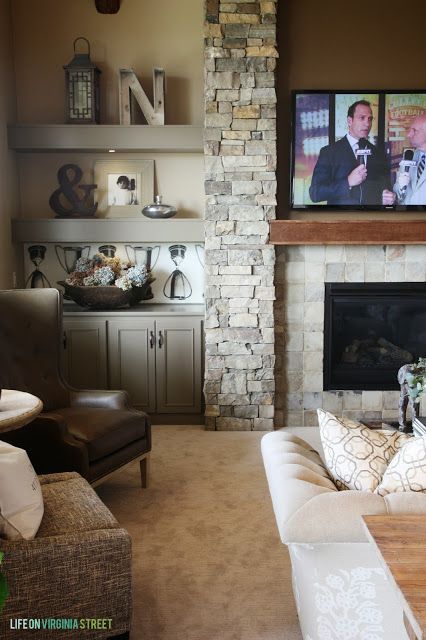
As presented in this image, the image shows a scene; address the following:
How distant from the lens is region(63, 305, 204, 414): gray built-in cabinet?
462 cm

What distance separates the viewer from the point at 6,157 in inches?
185

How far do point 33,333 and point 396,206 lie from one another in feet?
8.65

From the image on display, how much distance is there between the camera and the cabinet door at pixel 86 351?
15.2 ft

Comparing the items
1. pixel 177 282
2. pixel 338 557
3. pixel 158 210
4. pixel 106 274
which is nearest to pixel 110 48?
pixel 158 210

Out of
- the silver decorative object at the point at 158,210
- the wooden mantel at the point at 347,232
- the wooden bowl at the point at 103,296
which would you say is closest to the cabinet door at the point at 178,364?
the wooden bowl at the point at 103,296

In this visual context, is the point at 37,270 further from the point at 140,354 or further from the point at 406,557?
the point at 406,557

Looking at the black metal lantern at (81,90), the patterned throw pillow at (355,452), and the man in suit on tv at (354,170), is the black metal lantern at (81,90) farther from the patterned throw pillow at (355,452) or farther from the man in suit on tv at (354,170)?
the patterned throw pillow at (355,452)

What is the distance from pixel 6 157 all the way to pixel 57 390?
79.0 inches

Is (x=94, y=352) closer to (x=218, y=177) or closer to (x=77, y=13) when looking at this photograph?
(x=218, y=177)

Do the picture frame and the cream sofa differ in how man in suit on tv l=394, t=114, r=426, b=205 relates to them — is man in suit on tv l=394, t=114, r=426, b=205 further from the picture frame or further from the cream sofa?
the cream sofa

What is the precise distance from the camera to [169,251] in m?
5.03

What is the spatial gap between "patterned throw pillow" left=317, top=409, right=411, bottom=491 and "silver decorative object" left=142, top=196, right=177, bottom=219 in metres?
2.92

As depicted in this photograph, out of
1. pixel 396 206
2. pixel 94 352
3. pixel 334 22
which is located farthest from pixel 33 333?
pixel 334 22

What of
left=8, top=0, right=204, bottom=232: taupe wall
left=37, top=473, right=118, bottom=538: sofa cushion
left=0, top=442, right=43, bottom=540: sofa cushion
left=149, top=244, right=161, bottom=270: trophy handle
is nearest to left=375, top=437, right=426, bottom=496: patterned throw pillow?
left=37, top=473, right=118, bottom=538: sofa cushion
